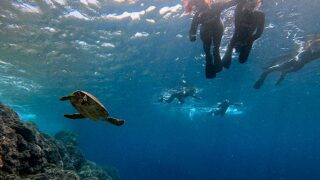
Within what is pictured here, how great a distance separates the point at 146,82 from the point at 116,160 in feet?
160

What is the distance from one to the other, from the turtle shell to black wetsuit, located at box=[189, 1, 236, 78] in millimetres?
5088

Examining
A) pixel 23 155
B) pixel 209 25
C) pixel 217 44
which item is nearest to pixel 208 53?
pixel 217 44

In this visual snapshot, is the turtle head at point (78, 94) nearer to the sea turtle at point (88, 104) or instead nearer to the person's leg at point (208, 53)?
the sea turtle at point (88, 104)

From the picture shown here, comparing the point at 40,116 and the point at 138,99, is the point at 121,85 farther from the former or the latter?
the point at 40,116

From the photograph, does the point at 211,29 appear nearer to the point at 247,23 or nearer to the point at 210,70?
the point at 247,23

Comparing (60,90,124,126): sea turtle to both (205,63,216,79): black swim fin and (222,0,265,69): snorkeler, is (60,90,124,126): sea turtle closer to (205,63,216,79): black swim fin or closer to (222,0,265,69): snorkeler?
(205,63,216,79): black swim fin

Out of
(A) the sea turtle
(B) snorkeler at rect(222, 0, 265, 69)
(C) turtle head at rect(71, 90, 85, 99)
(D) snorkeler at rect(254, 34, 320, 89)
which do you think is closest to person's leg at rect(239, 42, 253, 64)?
(B) snorkeler at rect(222, 0, 265, 69)

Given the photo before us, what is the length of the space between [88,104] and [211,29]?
18.2ft

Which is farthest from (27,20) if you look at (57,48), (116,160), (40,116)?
(116,160)

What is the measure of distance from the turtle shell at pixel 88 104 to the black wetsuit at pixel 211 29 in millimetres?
5088

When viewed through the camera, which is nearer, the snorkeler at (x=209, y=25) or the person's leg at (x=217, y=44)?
the snorkeler at (x=209, y=25)

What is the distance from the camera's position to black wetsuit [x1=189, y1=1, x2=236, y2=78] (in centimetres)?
873

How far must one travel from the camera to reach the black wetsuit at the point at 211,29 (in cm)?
873

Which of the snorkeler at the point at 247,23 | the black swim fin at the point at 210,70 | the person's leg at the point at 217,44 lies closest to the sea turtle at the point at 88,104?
the black swim fin at the point at 210,70
